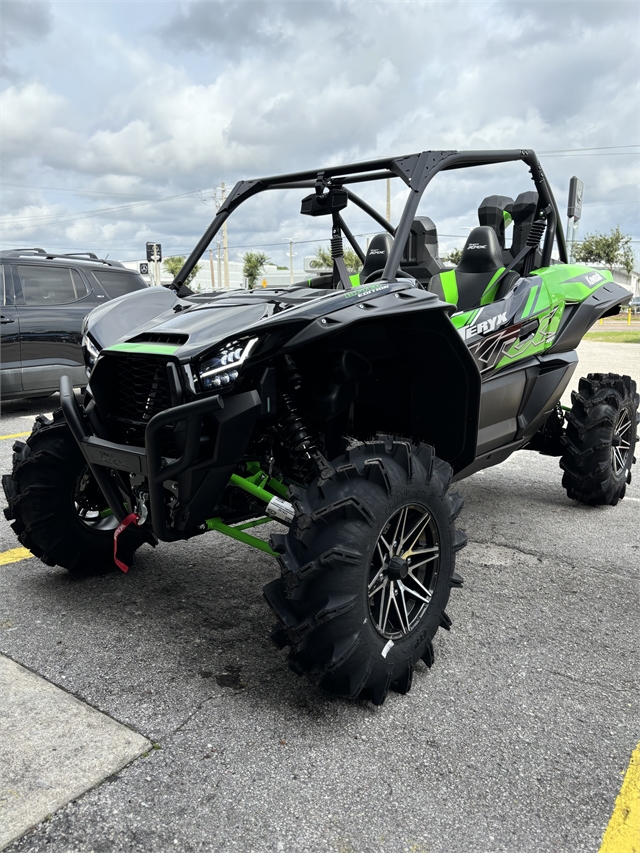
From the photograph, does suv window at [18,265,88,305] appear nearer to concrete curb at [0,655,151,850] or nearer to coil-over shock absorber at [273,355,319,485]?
coil-over shock absorber at [273,355,319,485]

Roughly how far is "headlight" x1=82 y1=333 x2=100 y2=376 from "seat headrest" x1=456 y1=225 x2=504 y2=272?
2339 mm

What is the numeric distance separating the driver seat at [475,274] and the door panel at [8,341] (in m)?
5.74

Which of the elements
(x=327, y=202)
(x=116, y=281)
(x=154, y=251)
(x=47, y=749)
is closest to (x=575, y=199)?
(x=116, y=281)

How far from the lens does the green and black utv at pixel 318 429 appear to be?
8.56ft

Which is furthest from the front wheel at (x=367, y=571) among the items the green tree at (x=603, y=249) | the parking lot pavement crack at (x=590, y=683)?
the green tree at (x=603, y=249)

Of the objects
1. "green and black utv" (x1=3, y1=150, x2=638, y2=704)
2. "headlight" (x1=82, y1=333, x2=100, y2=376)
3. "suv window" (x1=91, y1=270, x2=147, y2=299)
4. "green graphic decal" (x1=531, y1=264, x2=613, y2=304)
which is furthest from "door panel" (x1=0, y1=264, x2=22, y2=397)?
"green graphic decal" (x1=531, y1=264, x2=613, y2=304)

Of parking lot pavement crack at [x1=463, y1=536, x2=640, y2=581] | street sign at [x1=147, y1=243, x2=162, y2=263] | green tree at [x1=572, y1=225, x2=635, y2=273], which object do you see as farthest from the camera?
green tree at [x1=572, y1=225, x2=635, y2=273]

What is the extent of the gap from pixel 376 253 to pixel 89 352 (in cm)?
182

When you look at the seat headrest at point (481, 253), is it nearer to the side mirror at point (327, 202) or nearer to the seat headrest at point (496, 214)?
the seat headrest at point (496, 214)

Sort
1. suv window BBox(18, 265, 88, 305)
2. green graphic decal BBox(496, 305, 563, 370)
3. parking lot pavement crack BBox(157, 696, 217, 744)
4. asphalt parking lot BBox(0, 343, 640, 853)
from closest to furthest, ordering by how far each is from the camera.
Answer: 1. asphalt parking lot BBox(0, 343, 640, 853)
2. parking lot pavement crack BBox(157, 696, 217, 744)
3. green graphic decal BBox(496, 305, 563, 370)
4. suv window BBox(18, 265, 88, 305)

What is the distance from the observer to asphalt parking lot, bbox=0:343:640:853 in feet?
6.81

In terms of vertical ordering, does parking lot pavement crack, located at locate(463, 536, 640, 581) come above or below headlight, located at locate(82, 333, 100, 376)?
below

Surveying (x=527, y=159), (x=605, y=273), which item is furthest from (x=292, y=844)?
(x=605, y=273)

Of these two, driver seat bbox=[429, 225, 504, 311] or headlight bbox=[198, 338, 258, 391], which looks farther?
driver seat bbox=[429, 225, 504, 311]
